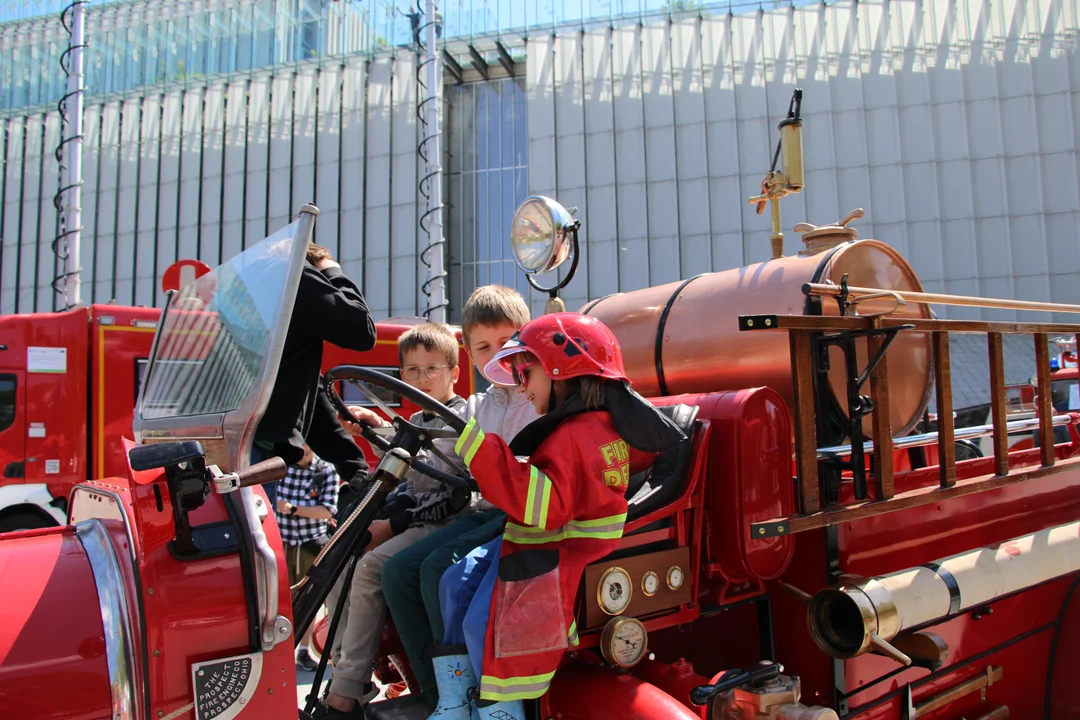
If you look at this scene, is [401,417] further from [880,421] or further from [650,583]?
[880,421]

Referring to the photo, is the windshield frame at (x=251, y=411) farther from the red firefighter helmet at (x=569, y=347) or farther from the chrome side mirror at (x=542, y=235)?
the chrome side mirror at (x=542, y=235)

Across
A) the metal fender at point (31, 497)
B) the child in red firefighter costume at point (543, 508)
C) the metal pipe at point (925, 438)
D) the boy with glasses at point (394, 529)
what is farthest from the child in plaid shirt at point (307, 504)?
the metal fender at point (31, 497)

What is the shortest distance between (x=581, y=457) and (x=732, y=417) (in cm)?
59

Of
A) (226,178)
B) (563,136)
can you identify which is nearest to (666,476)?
(563,136)

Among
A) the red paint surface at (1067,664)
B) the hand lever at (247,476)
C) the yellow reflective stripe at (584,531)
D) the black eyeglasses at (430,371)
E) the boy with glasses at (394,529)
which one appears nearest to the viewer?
the hand lever at (247,476)

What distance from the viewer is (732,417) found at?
7.69ft

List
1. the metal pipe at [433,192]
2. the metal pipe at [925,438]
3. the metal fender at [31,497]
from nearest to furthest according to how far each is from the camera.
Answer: the metal pipe at [925,438] → the metal fender at [31,497] → the metal pipe at [433,192]

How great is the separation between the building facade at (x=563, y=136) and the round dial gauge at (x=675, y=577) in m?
18.1

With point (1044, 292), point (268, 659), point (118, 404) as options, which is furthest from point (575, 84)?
point (268, 659)

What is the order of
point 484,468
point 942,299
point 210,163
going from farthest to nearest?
point 210,163
point 942,299
point 484,468

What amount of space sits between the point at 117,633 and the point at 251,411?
0.47 meters

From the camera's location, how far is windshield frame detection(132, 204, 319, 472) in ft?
5.37

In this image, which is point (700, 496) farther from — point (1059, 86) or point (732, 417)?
point (1059, 86)

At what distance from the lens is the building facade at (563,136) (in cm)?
1933
